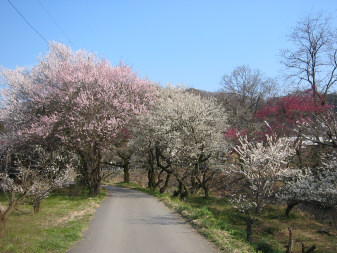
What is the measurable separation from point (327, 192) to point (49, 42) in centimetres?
1984

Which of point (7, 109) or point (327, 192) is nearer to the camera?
point (327, 192)

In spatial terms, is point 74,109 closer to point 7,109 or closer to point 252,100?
point 7,109

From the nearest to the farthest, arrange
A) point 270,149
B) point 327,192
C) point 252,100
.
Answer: point 270,149 < point 327,192 < point 252,100

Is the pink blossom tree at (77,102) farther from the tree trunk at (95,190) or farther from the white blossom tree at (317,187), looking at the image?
the white blossom tree at (317,187)

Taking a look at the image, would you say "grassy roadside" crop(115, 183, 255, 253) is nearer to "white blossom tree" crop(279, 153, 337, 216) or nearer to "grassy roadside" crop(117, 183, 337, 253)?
"grassy roadside" crop(117, 183, 337, 253)

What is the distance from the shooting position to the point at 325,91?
18922 millimetres

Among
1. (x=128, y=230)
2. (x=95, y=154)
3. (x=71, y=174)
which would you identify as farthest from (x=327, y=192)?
(x=95, y=154)

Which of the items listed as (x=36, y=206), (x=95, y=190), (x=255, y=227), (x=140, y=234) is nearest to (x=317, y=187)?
(x=255, y=227)

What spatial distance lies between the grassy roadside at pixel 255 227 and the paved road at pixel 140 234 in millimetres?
428

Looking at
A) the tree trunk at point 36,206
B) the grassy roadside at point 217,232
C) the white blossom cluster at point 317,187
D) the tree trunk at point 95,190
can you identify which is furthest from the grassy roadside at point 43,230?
the white blossom cluster at point 317,187

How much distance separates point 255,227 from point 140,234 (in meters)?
9.15

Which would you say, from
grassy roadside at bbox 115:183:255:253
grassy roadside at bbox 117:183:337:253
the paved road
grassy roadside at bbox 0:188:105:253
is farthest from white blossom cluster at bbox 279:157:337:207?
grassy roadside at bbox 0:188:105:253

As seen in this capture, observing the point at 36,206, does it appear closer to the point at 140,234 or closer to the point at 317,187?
the point at 140,234

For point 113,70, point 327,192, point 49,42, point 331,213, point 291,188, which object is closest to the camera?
point 327,192
